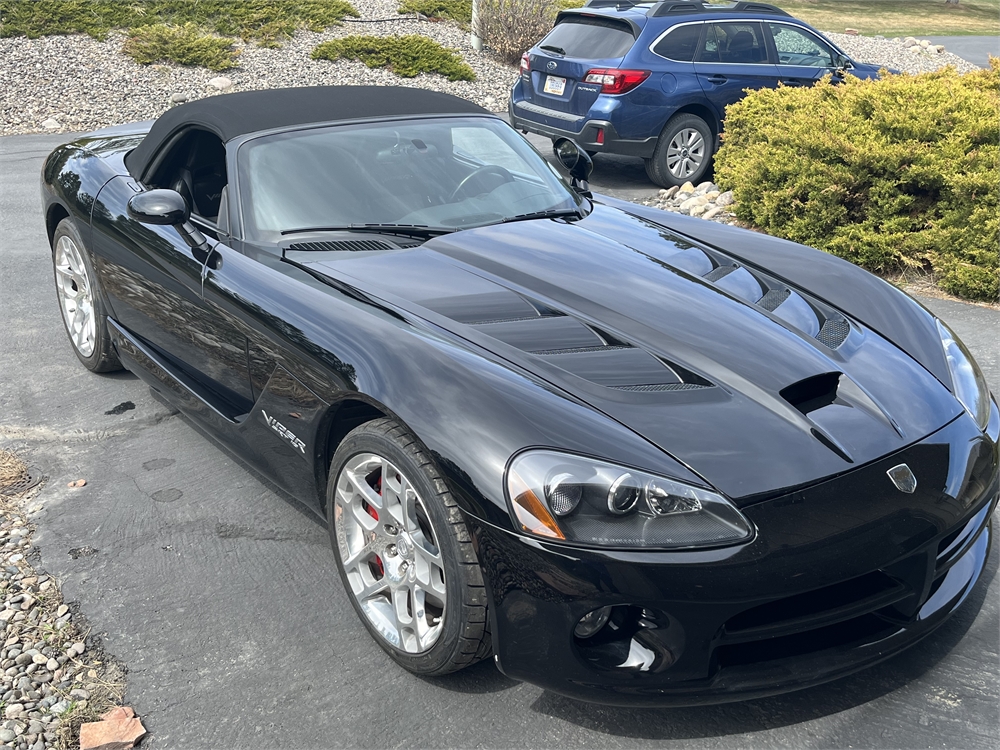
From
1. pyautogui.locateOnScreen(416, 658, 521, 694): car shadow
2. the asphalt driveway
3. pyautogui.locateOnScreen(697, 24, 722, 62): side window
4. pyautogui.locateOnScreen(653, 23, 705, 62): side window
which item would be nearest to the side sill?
the asphalt driveway

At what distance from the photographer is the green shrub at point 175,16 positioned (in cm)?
1592

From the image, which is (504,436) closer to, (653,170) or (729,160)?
(729,160)

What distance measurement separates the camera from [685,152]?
31.2 feet

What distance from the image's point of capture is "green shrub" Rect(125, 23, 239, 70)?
15.2 meters

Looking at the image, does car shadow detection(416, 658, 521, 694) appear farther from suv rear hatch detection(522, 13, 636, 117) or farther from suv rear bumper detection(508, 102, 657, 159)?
suv rear hatch detection(522, 13, 636, 117)

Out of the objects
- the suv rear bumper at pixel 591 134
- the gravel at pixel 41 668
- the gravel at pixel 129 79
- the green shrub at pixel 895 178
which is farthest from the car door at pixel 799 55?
the gravel at pixel 41 668

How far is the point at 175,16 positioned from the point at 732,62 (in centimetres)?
1128

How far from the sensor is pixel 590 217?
411 cm

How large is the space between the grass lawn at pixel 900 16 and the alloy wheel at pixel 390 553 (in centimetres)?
2993

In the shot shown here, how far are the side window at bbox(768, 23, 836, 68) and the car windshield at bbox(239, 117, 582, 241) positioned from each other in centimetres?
703

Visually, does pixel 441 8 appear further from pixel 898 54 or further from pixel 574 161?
pixel 574 161

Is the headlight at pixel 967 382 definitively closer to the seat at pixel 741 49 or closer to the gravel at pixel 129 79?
the seat at pixel 741 49

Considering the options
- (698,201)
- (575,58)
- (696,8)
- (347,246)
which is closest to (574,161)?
(347,246)

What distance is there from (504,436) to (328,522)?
2.83 ft
